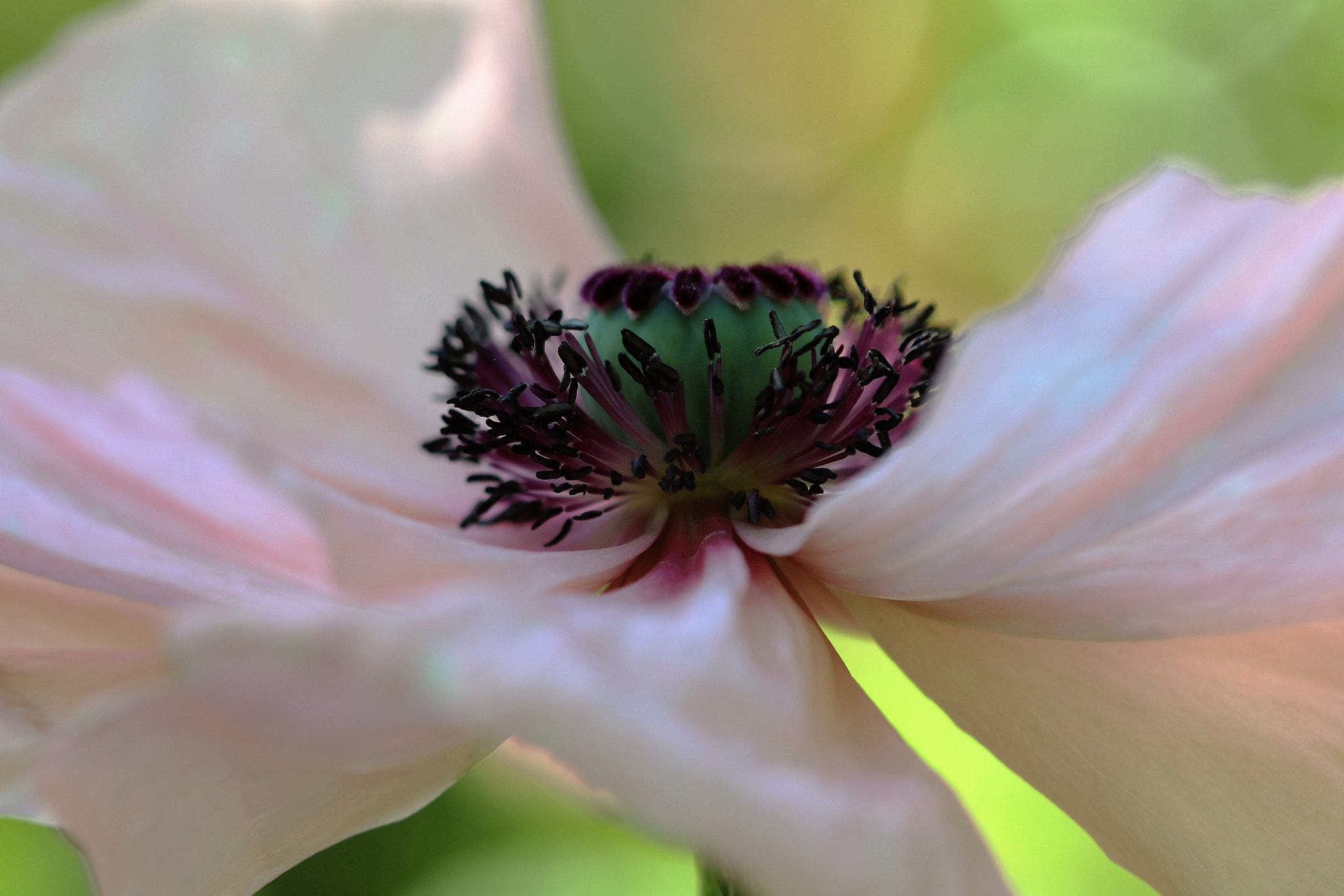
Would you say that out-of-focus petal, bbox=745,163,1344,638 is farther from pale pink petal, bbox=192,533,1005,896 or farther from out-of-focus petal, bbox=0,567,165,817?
out-of-focus petal, bbox=0,567,165,817

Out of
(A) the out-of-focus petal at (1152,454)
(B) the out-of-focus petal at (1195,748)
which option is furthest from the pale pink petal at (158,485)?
(B) the out-of-focus petal at (1195,748)

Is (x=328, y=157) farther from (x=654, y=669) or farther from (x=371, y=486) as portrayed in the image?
(x=654, y=669)

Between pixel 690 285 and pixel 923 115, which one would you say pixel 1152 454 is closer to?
pixel 690 285

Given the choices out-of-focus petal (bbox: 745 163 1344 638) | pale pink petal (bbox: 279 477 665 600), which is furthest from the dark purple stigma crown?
out-of-focus petal (bbox: 745 163 1344 638)

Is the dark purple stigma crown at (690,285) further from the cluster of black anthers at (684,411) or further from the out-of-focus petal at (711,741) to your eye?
the out-of-focus petal at (711,741)

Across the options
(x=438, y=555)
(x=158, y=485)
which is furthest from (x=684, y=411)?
(x=158, y=485)
